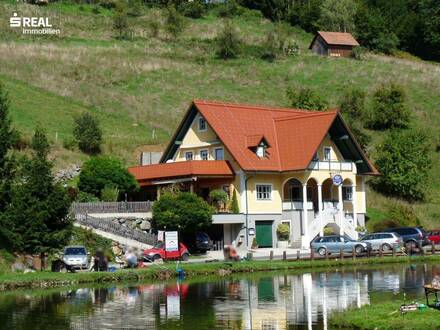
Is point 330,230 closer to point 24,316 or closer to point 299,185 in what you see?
point 299,185

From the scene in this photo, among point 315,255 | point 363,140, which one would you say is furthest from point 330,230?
point 363,140

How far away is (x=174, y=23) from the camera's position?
132625 mm

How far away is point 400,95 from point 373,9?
2528 inches

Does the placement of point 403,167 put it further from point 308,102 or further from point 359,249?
point 359,249

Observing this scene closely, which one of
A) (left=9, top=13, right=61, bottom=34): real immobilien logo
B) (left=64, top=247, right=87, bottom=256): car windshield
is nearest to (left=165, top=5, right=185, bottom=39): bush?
(left=9, top=13, right=61, bottom=34): real immobilien logo

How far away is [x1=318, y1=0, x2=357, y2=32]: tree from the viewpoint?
143 meters

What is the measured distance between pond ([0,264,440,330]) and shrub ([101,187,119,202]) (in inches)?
814

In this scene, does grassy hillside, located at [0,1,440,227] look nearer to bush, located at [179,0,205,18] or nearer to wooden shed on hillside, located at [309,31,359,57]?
wooden shed on hillside, located at [309,31,359,57]

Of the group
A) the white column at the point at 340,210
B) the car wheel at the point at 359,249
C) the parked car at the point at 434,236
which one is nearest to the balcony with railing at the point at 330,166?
the white column at the point at 340,210

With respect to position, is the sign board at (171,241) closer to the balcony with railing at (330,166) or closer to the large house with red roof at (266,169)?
the large house with red roof at (266,169)

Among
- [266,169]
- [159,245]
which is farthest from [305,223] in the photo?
[159,245]

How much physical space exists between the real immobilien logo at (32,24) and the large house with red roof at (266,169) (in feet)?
192

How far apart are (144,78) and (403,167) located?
42.8 metres

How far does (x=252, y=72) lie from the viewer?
388 ft
